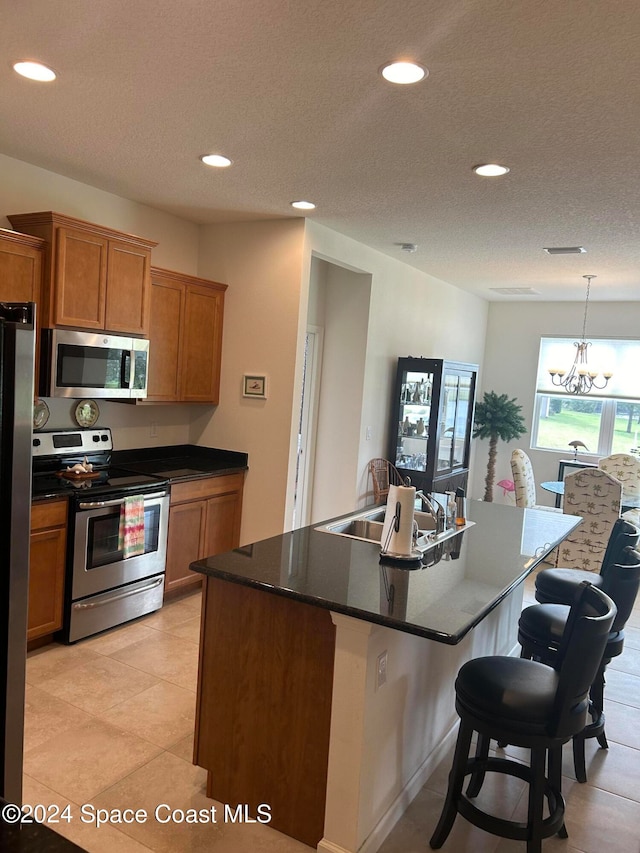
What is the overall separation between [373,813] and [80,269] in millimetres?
3114

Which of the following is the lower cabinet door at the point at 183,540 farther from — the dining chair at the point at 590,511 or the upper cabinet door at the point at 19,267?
the dining chair at the point at 590,511

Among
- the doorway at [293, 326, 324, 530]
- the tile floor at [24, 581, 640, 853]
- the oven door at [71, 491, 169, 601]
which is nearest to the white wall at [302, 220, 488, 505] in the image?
the doorway at [293, 326, 324, 530]

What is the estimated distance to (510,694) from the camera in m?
2.10

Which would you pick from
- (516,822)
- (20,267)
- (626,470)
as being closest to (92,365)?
(20,267)

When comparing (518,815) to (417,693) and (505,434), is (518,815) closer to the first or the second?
(417,693)

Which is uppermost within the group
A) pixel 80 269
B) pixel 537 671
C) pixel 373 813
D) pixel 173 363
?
pixel 80 269

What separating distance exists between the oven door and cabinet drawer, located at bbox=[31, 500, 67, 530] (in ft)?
0.26

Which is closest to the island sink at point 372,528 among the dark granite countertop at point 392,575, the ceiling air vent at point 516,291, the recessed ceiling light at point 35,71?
the dark granite countertop at point 392,575

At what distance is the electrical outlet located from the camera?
2.12m

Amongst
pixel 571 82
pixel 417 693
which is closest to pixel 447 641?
pixel 417 693

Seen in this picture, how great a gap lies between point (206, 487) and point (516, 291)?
4.47 metres

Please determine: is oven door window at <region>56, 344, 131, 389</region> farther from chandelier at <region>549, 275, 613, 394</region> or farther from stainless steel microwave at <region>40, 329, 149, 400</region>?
chandelier at <region>549, 275, 613, 394</region>

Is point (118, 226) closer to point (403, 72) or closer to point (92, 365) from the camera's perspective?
point (92, 365)

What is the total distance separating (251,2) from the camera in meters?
1.94
